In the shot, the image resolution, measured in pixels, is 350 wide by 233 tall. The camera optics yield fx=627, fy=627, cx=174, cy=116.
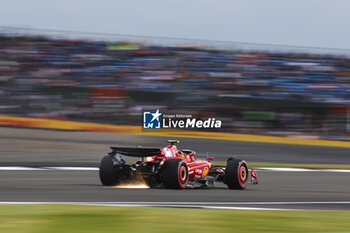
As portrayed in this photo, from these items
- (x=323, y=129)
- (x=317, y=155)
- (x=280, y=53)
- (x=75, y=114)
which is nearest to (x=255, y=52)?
(x=280, y=53)

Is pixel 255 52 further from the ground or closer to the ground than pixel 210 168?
further from the ground

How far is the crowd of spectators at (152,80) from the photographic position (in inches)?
719

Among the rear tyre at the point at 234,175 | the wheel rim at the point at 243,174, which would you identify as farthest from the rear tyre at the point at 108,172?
the wheel rim at the point at 243,174

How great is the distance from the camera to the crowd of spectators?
18.3 metres

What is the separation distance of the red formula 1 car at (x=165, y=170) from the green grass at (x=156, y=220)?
2563 mm

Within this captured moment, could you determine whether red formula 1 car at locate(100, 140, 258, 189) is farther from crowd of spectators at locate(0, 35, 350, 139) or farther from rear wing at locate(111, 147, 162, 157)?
crowd of spectators at locate(0, 35, 350, 139)

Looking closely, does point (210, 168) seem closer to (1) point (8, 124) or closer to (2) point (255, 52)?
(1) point (8, 124)

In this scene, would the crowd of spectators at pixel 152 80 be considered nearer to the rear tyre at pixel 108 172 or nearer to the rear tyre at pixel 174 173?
the rear tyre at pixel 108 172

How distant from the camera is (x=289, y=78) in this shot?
2142 centimetres

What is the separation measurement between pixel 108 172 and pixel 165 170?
928 millimetres

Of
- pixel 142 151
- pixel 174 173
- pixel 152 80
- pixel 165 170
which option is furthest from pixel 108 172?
pixel 152 80

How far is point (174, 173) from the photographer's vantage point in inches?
363

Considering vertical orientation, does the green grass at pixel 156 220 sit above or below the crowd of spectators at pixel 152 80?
below

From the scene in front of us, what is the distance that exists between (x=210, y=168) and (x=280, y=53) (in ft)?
43.5
